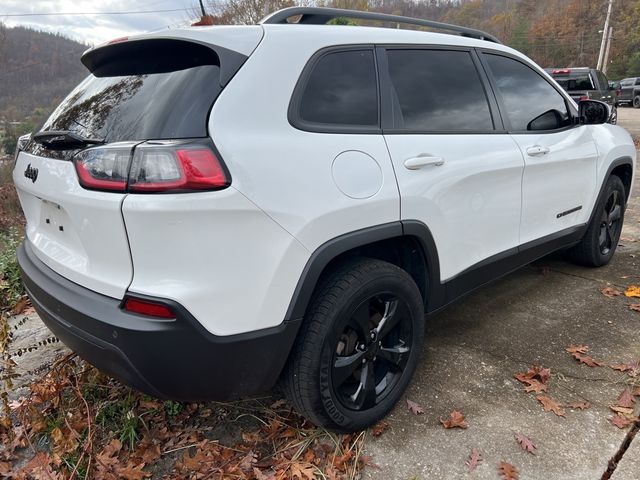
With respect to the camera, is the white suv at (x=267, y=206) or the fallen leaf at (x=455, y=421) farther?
the fallen leaf at (x=455, y=421)

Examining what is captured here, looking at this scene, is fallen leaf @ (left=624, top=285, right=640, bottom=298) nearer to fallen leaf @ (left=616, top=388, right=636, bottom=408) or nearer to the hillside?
fallen leaf @ (left=616, top=388, right=636, bottom=408)

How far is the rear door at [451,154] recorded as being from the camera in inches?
88.3

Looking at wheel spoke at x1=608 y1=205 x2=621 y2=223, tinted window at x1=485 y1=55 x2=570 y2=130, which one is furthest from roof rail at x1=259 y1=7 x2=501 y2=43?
wheel spoke at x1=608 y1=205 x2=621 y2=223

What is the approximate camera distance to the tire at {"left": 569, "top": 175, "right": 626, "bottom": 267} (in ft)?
12.9

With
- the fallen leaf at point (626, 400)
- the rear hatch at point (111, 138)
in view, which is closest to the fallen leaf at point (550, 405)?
the fallen leaf at point (626, 400)

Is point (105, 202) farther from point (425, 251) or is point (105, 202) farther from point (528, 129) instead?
point (528, 129)

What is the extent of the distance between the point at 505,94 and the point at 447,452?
6.91ft

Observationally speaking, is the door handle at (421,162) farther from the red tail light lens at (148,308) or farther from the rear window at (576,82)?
the rear window at (576,82)

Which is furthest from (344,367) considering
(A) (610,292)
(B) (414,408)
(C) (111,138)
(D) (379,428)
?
(A) (610,292)

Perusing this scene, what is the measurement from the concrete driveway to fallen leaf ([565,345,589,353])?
3 cm

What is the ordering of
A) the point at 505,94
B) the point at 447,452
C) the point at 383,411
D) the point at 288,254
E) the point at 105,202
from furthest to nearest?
the point at 505,94
the point at 383,411
the point at 447,452
the point at 288,254
the point at 105,202

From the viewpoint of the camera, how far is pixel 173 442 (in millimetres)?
2271

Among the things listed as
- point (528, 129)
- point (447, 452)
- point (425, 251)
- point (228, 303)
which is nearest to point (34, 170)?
point (228, 303)

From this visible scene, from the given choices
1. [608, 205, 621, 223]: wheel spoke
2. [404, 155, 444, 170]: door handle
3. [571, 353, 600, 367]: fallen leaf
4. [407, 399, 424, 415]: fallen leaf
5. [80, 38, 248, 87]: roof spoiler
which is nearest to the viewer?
[80, 38, 248, 87]: roof spoiler
